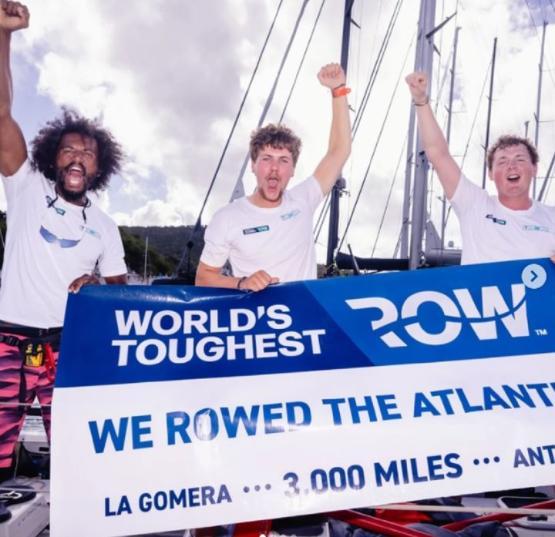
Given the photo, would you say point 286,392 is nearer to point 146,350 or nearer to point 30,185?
point 146,350

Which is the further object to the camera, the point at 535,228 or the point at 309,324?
the point at 535,228

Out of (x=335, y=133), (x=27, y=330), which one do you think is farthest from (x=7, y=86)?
(x=335, y=133)

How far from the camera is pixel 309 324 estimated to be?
95.3 inches

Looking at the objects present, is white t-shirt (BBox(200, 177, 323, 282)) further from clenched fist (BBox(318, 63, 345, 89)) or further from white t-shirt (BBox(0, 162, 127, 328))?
clenched fist (BBox(318, 63, 345, 89))

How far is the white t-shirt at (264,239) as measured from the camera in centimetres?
300

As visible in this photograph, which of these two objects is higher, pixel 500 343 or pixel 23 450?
pixel 500 343

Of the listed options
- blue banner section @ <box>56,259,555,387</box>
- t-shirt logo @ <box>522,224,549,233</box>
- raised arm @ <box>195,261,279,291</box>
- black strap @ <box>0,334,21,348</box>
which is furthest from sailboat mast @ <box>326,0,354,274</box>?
black strap @ <box>0,334,21,348</box>

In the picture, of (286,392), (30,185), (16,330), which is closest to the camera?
(286,392)

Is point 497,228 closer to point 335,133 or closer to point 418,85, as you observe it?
point 418,85

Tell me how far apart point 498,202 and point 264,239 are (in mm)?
1441

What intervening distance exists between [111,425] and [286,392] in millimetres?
699

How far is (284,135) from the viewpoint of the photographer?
3.13m

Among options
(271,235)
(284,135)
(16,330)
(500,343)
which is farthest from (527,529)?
(16,330)

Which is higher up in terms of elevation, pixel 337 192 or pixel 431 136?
pixel 337 192
